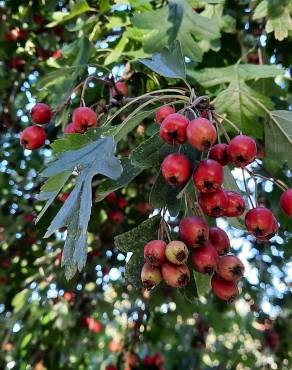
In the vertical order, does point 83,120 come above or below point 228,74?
above

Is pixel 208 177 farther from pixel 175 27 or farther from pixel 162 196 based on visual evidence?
pixel 175 27

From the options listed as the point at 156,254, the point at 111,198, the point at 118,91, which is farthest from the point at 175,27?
the point at 111,198

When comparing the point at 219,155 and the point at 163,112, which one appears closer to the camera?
the point at 219,155

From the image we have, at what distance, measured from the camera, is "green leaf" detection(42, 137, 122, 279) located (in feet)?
4.40

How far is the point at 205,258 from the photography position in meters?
1.40

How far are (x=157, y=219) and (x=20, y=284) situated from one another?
2760 mm

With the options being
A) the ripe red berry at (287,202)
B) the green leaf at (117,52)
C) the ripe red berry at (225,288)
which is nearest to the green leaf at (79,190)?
the ripe red berry at (225,288)

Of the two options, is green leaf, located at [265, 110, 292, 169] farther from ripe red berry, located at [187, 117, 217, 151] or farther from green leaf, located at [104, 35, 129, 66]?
green leaf, located at [104, 35, 129, 66]

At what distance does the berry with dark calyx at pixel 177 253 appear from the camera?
1.36m

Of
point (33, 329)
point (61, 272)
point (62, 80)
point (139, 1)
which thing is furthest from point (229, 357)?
point (139, 1)

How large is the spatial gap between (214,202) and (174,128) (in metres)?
0.22

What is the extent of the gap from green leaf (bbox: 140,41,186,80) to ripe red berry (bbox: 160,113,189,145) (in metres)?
0.40

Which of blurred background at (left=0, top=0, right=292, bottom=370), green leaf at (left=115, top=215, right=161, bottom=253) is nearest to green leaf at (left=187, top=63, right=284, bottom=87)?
blurred background at (left=0, top=0, right=292, bottom=370)

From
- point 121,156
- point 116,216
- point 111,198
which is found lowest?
point 116,216
